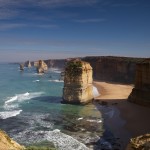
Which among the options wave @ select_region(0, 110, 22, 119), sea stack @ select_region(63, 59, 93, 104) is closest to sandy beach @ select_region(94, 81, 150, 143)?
sea stack @ select_region(63, 59, 93, 104)

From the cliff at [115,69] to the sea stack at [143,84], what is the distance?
130 feet

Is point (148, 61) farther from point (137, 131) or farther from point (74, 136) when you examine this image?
point (74, 136)

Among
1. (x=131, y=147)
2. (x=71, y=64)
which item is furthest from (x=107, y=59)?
(x=131, y=147)

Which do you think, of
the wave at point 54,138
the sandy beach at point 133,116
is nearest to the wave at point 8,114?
the wave at point 54,138

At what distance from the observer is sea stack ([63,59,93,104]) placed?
4862 cm

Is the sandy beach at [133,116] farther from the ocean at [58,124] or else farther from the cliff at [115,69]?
the cliff at [115,69]

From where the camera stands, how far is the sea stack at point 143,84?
144 feet

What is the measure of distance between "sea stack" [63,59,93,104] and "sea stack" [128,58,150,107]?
354 inches

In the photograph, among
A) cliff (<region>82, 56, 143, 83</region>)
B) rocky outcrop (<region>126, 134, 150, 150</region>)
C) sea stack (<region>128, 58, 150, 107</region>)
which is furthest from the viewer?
cliff (<region>82, 56, 143, 83</region>)

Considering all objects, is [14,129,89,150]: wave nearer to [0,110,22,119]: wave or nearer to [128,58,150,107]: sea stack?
[0,110,22,119]: wave

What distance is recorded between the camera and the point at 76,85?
49.2 m

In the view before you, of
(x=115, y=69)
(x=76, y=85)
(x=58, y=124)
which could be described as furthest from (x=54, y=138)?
(x=115, y=69)

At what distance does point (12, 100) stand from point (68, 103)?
1250cm

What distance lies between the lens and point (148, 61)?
44.6 m
